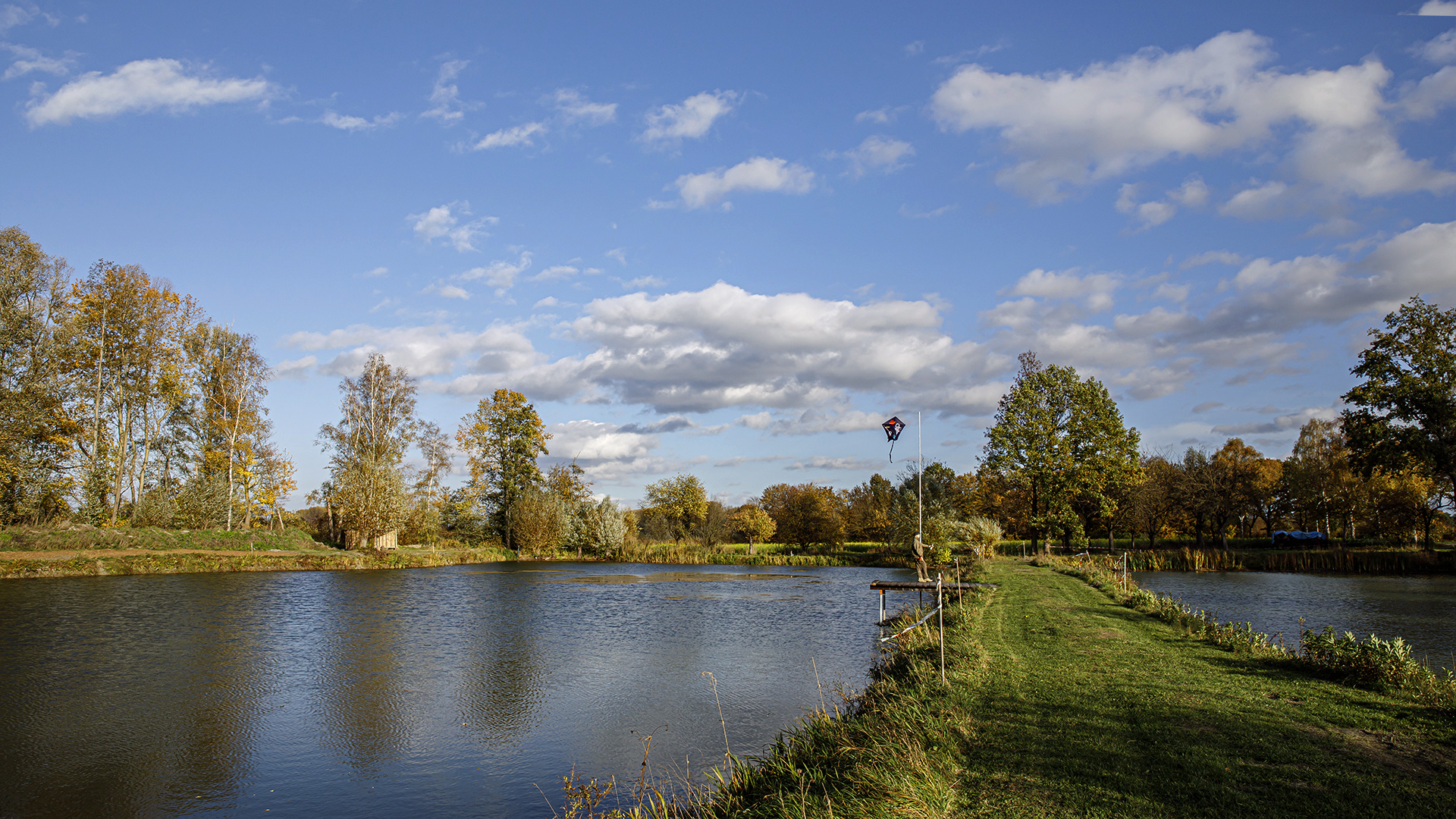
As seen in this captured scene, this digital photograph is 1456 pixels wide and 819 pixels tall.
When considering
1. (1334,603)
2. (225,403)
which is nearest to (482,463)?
(225,403)

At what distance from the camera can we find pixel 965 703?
7.86m

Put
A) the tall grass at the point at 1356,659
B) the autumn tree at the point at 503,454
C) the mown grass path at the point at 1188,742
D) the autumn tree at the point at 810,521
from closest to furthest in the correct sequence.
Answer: the mown grass path at the point at 1188,742 → the tall grass at the point at 1356,659 → the autumn tree at the point at 503,454 → the autumn tree at the point at 810,521

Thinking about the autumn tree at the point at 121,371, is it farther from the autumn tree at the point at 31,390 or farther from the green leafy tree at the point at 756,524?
the green leafy tree at the point at 756,524

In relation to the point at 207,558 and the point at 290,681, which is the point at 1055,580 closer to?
the point at 290,681

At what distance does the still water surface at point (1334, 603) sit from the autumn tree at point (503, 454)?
35.1 meters

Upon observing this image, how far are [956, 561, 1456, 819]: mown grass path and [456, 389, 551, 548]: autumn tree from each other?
41070 mm

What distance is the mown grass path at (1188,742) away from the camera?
5.09 m

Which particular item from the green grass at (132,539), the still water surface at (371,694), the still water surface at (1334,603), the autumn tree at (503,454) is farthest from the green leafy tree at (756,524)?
the still water surface at (371,694)

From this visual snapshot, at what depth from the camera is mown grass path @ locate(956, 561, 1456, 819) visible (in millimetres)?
5090

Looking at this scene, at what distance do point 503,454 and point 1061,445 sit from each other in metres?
33.2

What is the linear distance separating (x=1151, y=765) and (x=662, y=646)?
38.6 ft

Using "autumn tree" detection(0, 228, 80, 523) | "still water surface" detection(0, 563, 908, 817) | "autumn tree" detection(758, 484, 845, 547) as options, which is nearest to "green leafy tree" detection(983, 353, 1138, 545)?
"still water surface" detection(0, 563, 908, 817)

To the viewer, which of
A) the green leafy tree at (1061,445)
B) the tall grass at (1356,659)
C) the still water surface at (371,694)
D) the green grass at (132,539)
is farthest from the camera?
the green leafy tree at (1061,445)

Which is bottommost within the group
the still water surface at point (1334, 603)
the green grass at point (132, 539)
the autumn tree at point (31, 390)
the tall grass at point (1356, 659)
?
the still water surface at point (1334, 603)
